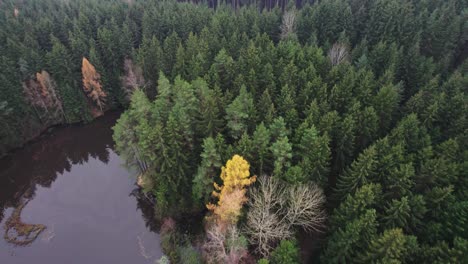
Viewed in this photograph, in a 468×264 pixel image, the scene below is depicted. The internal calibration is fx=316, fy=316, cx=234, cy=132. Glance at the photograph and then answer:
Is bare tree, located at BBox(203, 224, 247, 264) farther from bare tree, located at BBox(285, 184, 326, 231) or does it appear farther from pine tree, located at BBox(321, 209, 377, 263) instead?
pine tree, located at BBox(321, 209, 377, 263)

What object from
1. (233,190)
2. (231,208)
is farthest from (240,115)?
(231,208)

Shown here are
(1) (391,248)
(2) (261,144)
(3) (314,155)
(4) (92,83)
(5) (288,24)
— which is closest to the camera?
(1) (391,248)

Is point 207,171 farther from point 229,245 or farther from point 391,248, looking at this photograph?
point 391,248

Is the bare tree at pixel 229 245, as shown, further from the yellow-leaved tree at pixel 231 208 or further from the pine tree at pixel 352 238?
the pine tree at pixel 352 238

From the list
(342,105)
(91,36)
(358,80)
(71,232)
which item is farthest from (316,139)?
(91,36)

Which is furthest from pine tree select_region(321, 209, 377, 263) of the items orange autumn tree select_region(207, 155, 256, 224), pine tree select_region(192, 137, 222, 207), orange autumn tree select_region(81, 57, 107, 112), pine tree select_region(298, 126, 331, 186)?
orange autumn tree select_region(81, 57, 107, 112)
